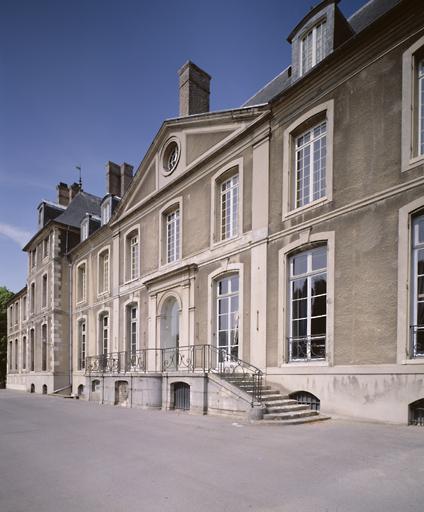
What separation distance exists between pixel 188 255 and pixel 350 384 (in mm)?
6929

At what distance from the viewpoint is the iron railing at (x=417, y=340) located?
23.9 ft

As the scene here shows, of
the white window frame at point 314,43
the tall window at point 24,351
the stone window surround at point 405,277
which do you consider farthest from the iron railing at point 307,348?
the tall window at point 24,351

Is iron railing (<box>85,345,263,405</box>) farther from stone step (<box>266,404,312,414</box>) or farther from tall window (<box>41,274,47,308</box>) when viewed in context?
tall window (<box>41,274,47,308</box>)

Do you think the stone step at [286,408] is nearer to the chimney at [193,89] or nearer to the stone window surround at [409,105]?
the stone window surround at [409,105]

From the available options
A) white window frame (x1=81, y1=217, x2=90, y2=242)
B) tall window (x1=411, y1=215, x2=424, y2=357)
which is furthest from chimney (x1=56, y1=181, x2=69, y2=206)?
tall window (x1=411, y1=215, x2=424, y2=357)

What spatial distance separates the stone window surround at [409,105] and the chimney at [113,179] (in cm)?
1656

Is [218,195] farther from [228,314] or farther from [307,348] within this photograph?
[307,348]

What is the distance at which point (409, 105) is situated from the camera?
25.8ft

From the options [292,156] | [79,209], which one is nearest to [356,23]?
[292,156]

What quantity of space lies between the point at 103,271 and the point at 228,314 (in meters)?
10.2

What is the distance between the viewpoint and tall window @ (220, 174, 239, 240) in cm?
1218

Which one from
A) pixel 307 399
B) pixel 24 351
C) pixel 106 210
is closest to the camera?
pixel 307 399

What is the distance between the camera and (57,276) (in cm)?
2302

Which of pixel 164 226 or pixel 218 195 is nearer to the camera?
pixel 218 195
